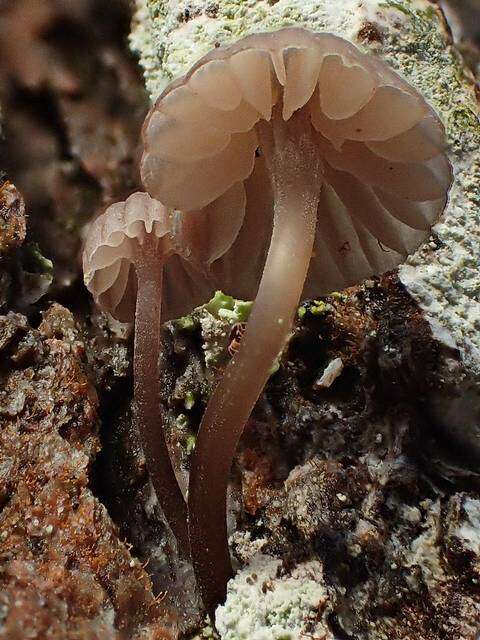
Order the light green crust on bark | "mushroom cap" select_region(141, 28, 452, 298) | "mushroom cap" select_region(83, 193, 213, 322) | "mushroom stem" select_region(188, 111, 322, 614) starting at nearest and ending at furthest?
1. "mushroom cap" select_region(141, 28, 452, 298)
2. "mushroom stem" select_region(188, 111, 322, 614)
3. "mushroom cap" select_region(83, 193, 213, 322)
4. the light green crust on bark

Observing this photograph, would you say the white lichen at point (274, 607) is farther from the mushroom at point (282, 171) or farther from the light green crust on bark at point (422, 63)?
the light green crust on bark at point (422, 63)

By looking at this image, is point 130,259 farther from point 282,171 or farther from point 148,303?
point 282,171

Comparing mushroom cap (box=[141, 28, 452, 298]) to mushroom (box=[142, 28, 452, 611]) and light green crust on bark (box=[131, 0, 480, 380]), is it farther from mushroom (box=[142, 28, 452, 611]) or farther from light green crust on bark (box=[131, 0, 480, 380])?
light green crust on bark (box=[131, 0, 480, 380])

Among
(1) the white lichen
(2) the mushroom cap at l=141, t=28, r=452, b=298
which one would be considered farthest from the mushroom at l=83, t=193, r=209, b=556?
(1) the white lichen

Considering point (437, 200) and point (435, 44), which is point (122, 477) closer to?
point (437, 200)

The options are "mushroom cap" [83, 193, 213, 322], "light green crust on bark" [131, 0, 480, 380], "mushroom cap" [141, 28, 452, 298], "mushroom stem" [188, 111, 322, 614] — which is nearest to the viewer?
"mushroom cap" [141, 28, 452, 298]

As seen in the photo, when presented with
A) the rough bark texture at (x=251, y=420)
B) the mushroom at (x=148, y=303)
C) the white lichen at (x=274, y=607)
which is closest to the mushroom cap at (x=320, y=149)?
the mushroom at (x=148, y=303)

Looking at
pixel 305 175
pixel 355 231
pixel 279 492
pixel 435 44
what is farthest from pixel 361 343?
pixel 435 44

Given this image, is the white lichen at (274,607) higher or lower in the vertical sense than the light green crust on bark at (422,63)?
lower
